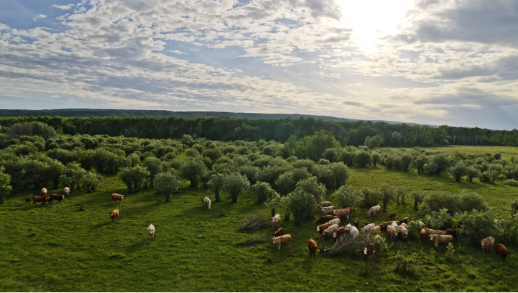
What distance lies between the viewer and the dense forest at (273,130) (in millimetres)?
102562

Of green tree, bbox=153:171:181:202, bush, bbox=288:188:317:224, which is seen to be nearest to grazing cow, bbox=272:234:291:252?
bush, bbox=288:188:317:224

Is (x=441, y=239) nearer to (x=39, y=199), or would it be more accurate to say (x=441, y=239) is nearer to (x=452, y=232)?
(x=452, y=232)

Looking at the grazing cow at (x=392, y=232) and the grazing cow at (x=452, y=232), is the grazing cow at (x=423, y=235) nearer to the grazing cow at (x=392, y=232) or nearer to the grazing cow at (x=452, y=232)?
the grazing cow at (x=452, y=232)

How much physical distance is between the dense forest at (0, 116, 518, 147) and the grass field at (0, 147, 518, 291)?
81299 mm

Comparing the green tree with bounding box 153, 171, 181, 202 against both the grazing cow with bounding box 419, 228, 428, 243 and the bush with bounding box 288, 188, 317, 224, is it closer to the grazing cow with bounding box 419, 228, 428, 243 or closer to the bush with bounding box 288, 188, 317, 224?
the bush with bounding box 288, 188, 317, 224

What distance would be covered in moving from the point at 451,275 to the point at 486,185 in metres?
34.3

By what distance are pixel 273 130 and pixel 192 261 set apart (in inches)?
3806

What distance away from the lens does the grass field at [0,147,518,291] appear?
12375 millimetres

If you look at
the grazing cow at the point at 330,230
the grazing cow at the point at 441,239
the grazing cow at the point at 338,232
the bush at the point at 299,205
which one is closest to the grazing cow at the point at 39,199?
the bush at the point at 299,205

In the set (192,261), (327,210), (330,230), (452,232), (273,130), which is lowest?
(192,261)

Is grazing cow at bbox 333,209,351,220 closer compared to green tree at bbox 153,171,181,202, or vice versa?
grazing cow at bbox 333,209,351,220

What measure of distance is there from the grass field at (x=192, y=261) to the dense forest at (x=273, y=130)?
81.3 metres

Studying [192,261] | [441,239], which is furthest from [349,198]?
[192,261]

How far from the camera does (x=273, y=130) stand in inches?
4309
